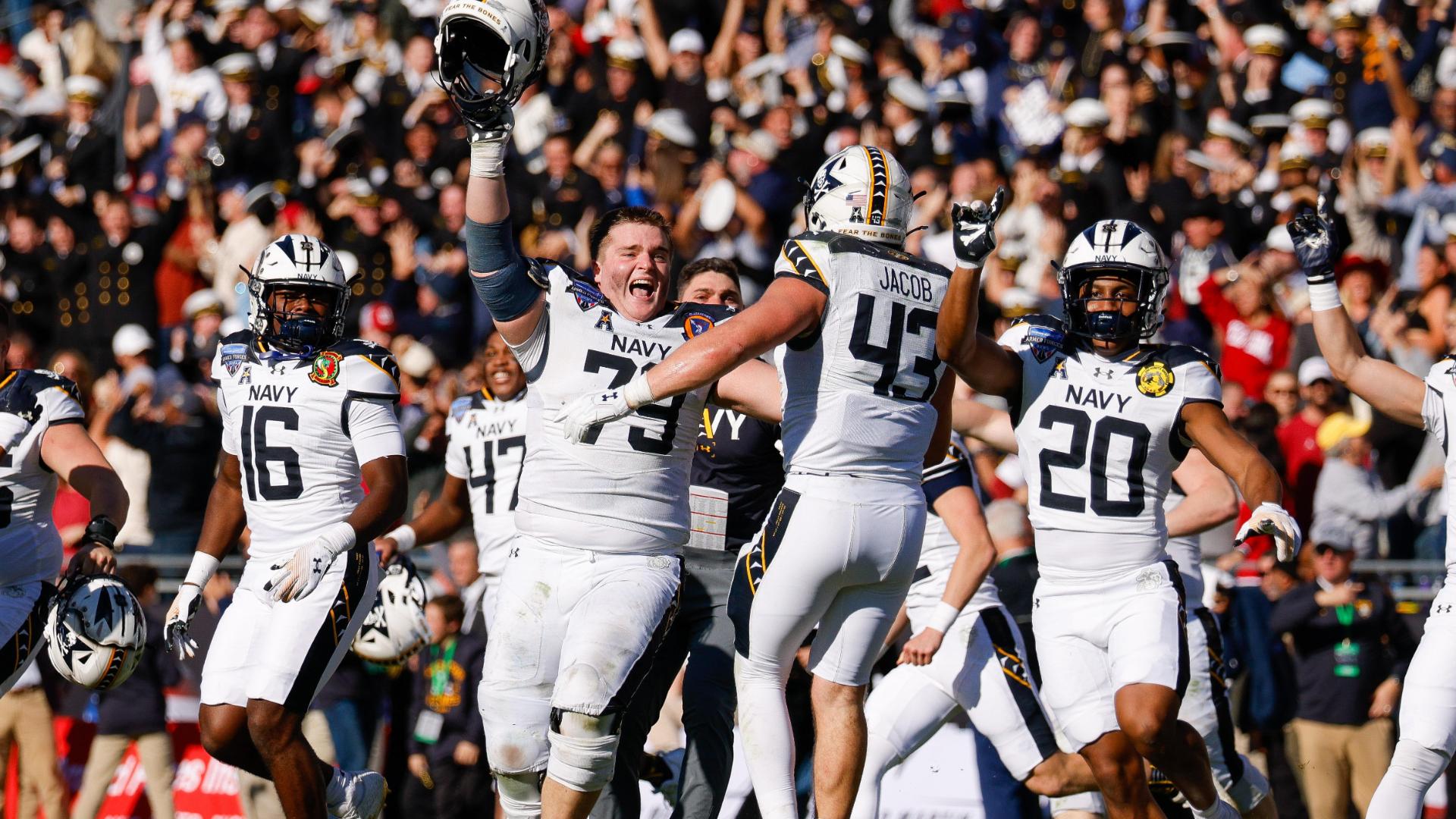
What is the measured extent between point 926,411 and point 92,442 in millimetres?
3649

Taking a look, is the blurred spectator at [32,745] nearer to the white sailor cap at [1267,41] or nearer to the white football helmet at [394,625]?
the white football helmet at [394,625]

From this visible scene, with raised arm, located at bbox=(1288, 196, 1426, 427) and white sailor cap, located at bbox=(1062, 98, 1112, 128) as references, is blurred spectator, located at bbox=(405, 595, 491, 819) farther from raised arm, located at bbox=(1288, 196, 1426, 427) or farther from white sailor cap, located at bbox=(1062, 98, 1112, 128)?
white sailor cap, located at bbox=(1062, 98, 1112, 128)

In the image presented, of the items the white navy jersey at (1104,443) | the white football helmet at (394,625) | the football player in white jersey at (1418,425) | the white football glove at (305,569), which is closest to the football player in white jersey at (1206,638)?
the white navy jersey at (1104,443)

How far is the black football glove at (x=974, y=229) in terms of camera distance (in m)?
6.54

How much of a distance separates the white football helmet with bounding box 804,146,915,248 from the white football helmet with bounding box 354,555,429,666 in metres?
3.02

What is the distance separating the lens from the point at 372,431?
7.75 meters

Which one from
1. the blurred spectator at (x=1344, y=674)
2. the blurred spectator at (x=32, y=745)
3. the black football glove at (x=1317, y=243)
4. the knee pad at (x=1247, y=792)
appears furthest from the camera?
the blurred spectator at (x=32, y=745)

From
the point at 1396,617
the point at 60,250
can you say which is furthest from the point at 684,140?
the point at 1396,617

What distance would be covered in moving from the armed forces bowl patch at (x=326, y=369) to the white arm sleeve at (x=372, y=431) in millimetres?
119

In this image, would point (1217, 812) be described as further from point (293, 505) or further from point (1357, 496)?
point (1357, 496)

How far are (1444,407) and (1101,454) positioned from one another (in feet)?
4.11

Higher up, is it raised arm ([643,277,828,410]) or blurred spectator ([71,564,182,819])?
raised arm ([643,277,828,410])

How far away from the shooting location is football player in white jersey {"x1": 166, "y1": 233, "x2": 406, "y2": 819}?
7.48 metres

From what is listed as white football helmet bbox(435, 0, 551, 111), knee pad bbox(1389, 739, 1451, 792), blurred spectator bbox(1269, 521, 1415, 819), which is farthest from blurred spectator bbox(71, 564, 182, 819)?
→ knee pad bbox(1389, 739, 1451, 792)
